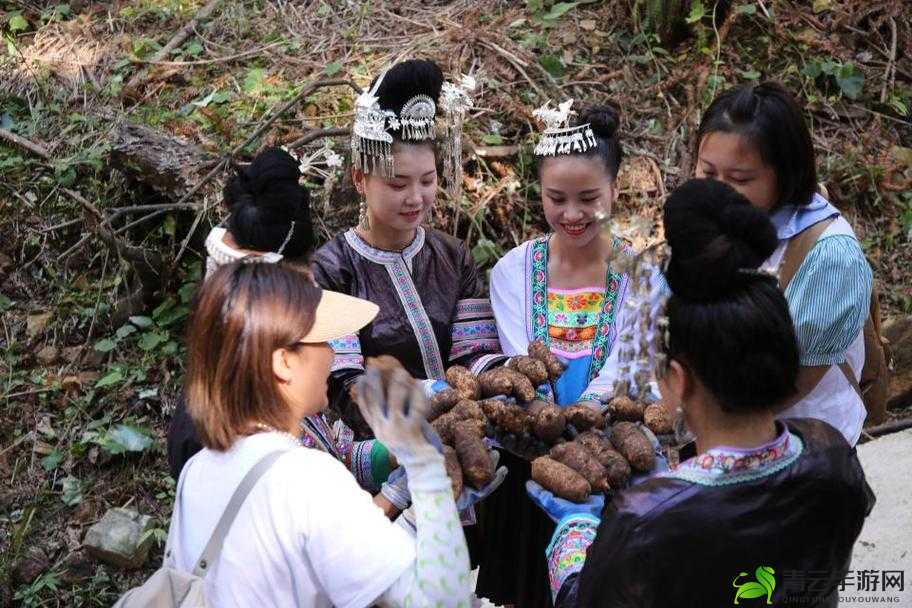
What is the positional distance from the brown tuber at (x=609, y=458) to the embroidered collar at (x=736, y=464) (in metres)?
0.60

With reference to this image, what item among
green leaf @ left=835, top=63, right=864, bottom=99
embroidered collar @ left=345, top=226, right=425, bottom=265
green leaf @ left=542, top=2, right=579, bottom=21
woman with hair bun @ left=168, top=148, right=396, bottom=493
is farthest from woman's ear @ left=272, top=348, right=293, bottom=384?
green leaf @ left=835, top=63, right=864, bottom=99

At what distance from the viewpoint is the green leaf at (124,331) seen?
4596 mm

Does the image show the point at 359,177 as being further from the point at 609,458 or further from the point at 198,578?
the point at 198,578

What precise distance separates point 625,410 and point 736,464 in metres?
0.83

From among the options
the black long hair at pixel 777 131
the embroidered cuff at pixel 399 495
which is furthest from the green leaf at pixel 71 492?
the black long hair at pixel 777 131

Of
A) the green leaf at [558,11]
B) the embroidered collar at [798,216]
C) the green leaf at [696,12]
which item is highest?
the green leaf at [558,11]

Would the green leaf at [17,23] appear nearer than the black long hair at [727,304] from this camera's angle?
No

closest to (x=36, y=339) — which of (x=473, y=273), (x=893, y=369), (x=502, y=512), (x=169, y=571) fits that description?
(x=473, y=273)

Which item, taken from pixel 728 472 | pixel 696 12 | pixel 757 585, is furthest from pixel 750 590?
pixel 696 12

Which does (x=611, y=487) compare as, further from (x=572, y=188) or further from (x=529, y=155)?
(x=529, y=155)

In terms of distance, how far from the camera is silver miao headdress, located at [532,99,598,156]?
2.90m

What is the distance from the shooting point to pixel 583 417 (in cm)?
254

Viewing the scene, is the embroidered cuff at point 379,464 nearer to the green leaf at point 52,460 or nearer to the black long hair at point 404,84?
the black long hair at point 404,84

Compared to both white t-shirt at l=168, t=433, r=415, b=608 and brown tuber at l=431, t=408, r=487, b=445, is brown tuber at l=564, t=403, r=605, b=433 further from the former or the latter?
white t-shirt at l=168, t=433, r=415, b=608
